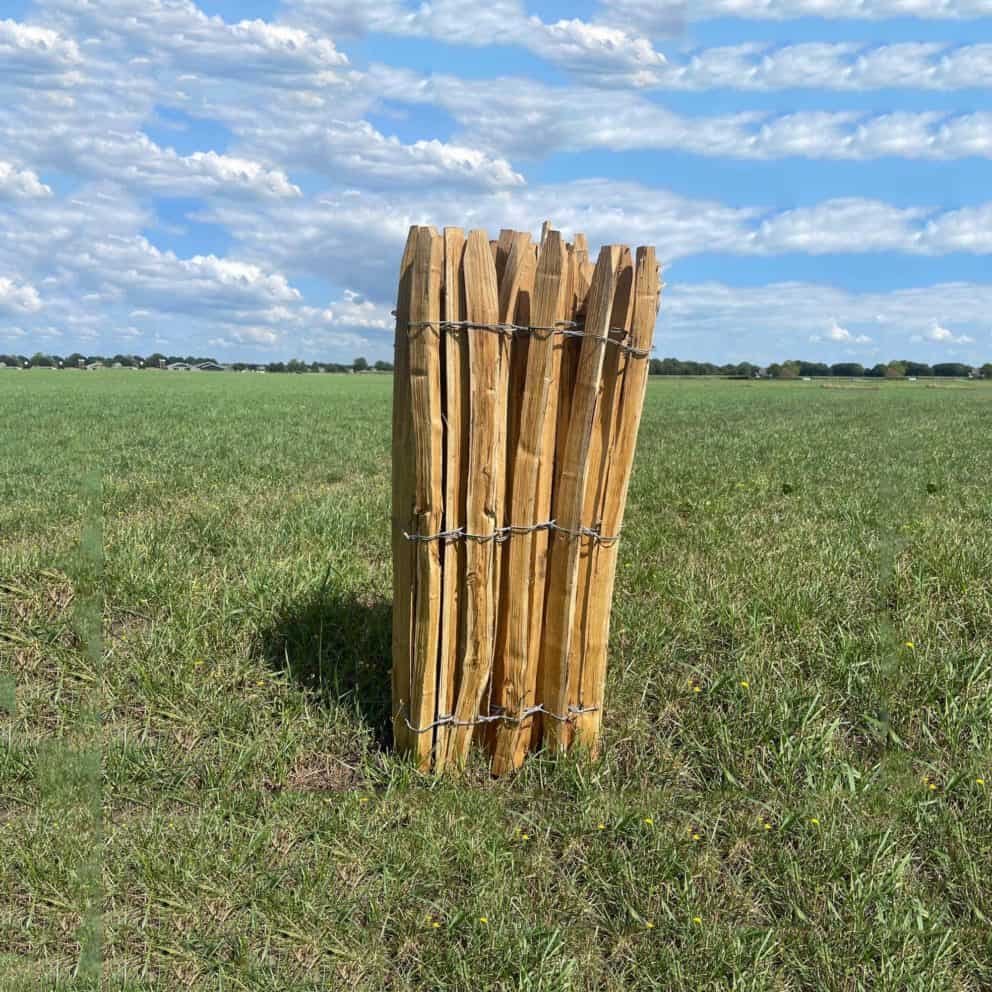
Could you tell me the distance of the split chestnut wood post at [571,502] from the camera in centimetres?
359

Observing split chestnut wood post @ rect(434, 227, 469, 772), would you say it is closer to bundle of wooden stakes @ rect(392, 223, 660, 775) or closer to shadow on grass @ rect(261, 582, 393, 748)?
bundle of wooden stakes @ rect(392, 223, 660, 775)

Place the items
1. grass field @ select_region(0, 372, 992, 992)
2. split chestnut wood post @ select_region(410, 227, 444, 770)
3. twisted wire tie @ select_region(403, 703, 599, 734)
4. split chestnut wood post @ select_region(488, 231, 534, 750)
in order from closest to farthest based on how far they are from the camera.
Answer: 1. grass field @ select_region(0, 372, 992, 992)
2. split chestnut wood post @ select_region(410, 227, 444, 770)
3. split chestnut wood post @ select_region(488, 231, 534, 750)
4. twisted wire tie @ select_region(403, 703, 599, 734)

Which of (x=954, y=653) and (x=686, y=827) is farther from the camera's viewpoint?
(x=954, y=653)

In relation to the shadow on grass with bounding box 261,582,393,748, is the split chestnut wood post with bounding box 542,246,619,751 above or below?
above

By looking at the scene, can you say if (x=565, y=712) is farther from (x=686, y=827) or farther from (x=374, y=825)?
(x=374, y=825)

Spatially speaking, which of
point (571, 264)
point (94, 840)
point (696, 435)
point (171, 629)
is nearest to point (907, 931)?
point (571, 264)

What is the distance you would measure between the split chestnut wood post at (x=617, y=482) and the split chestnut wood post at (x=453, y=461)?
0.64m

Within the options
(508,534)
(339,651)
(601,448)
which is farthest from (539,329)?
(339,651)

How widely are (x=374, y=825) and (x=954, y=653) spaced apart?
10.8ft

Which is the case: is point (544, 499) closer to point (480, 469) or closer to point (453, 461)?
point (480, 469)

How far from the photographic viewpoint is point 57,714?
4.37 metres

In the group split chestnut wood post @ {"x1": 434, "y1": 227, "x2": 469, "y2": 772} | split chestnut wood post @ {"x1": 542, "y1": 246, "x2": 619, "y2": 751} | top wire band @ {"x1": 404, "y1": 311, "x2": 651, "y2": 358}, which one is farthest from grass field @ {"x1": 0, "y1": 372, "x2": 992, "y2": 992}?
top wire band @ {"x1": 404, "y1": 311, "x2": 651, "y2": 358}

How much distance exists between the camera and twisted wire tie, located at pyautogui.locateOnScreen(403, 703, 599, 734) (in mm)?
3848

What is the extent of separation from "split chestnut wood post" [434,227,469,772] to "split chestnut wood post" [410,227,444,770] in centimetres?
3
